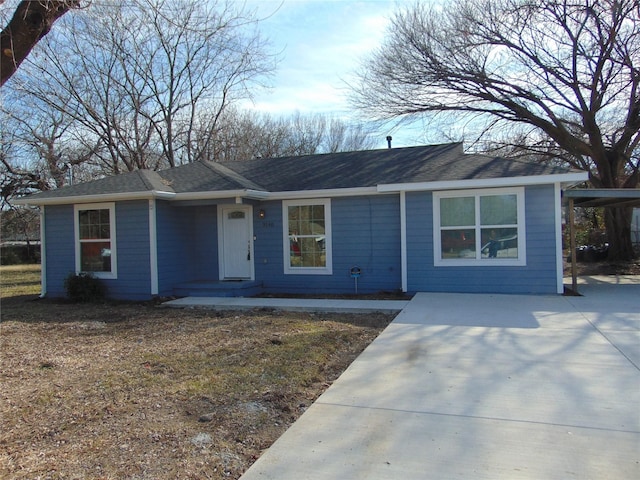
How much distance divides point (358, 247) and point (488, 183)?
3.13m

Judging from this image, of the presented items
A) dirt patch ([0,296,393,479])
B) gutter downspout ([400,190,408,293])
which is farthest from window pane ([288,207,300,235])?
dirt patch ([0,296,393,479])

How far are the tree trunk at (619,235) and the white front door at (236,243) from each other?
1438 cm

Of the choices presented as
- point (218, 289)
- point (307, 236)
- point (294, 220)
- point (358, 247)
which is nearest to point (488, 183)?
point (358, 247)

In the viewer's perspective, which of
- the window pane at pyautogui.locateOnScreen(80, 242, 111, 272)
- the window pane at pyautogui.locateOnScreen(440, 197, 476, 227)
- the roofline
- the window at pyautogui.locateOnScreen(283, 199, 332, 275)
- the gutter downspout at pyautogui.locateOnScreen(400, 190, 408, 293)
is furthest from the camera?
the window pane at pyautogui.locateOnScreen(80, 242, 111, 272)

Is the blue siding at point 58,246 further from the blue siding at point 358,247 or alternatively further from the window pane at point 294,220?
the window pane at point 294,220

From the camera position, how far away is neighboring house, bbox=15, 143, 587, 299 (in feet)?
30.3

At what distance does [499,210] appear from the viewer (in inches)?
367

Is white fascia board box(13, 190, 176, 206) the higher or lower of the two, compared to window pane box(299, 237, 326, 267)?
higher

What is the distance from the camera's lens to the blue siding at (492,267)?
9.04 metres

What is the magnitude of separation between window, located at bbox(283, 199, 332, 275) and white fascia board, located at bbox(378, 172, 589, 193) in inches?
64.7

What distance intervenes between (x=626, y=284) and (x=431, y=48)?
425 inches

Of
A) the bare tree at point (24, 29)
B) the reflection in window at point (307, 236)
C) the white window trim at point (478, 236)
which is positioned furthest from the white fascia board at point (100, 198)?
the white window trim at point (478, 236)

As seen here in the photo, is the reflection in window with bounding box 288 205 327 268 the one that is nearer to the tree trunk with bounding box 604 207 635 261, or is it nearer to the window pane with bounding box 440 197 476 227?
the window pane with bounding box 440 197 476 227

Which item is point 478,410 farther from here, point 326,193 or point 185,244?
point 185,244
